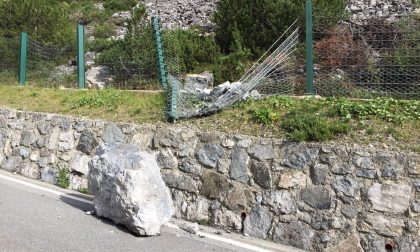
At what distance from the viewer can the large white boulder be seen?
224 inches

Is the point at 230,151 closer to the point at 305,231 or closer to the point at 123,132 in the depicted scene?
the point at 305,231

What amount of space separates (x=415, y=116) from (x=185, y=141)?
322cm

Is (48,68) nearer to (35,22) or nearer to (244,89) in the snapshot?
(35,22)

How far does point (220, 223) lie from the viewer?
6.41m

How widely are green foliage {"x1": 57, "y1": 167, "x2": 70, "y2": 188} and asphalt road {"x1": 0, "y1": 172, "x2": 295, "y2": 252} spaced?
1.24 meters

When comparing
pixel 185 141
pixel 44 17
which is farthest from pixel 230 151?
pixel 44 17

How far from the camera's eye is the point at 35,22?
702 inches

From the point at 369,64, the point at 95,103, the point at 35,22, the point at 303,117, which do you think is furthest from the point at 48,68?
the point at 303,117

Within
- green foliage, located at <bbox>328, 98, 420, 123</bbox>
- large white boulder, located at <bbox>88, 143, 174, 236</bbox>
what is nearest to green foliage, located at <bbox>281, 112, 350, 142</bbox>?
green foliage, located at <bbox>328, 98, 420, 123</bbox>

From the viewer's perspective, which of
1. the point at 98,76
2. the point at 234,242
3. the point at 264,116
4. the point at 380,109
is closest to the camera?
the point at 234,242

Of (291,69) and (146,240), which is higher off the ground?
(291,69)

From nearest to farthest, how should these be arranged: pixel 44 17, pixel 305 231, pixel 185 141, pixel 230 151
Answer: pixel 305 231 → pixel 230 151 → pixel 185 141 → pixel 44 17

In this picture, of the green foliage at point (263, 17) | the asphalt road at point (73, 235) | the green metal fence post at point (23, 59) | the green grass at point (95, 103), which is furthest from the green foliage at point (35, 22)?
the asphalt road at point (73, 235)

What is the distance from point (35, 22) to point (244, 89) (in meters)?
12.7
